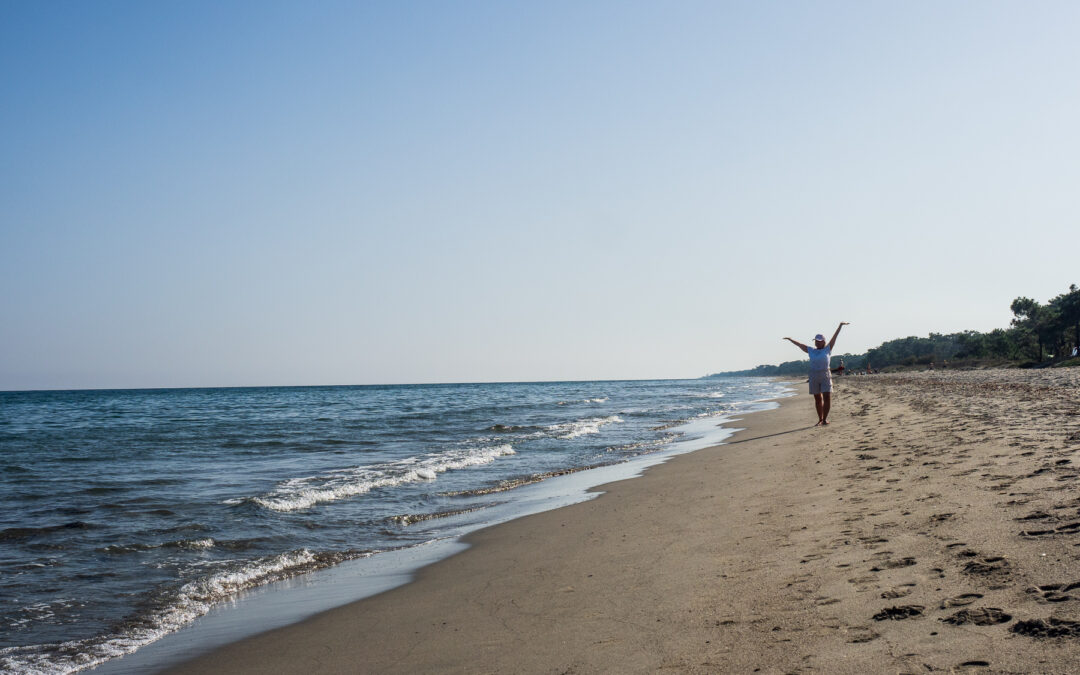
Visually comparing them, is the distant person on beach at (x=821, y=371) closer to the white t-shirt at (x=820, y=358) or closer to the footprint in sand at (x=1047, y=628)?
the white t-shirt at (x=820, y=358)

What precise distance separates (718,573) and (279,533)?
A: 20.4 feet

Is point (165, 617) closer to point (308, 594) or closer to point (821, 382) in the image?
point (308, 594)

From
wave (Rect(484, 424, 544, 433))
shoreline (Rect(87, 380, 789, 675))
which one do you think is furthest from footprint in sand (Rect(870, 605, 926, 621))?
wave (Rect(484, 424, 544, 433))

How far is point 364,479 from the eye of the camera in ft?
42.2

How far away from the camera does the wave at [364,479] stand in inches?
423

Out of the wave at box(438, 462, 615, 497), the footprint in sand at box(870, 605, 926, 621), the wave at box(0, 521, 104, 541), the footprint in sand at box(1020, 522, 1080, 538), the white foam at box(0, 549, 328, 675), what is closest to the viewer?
the footprint in sand at box(870, 605, 926, 621)

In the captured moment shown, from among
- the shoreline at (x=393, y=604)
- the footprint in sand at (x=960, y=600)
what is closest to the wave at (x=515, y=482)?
the shoreline at (x=393, y=604)

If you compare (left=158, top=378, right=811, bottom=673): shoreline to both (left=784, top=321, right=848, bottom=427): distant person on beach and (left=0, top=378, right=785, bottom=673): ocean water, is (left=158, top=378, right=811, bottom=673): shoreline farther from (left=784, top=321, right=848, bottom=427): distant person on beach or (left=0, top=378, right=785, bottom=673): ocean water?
(left=784, top=321, right=848, bottom=427): distant person on beach

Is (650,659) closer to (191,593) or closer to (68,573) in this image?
(191,593)

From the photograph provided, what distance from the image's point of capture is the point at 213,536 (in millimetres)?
8508

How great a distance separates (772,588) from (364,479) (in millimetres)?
10007

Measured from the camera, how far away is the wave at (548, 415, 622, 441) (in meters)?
21.9

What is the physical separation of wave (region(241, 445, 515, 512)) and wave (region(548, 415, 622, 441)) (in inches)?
181

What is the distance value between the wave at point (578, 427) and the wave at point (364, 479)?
4.61 meters
